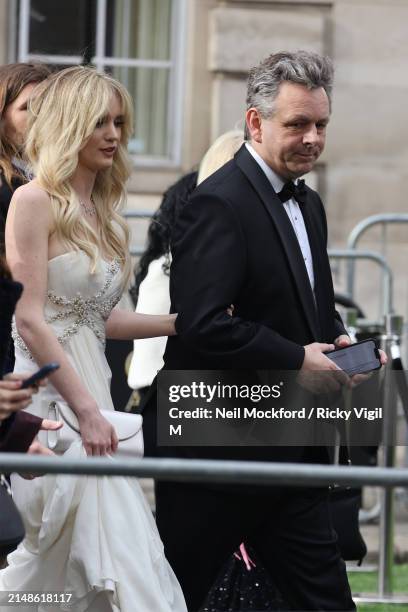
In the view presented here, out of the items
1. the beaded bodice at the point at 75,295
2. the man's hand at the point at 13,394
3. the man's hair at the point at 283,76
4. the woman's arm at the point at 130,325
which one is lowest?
the man's hand at the point at 13,394

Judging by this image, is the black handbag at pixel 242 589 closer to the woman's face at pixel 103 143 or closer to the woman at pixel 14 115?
the woman's face at pixel 103 143

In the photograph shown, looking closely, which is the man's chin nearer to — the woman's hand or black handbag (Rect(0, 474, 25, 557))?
the woman's hand

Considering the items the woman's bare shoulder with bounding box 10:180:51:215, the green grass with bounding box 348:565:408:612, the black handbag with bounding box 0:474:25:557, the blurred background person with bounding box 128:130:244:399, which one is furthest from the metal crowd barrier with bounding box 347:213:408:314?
the black handbag with bounding box 0:474:25:557

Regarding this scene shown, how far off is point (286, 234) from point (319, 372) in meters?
0.43

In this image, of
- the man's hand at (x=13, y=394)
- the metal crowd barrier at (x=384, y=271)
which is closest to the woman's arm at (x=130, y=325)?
the man's hand at (x=13, y=394)

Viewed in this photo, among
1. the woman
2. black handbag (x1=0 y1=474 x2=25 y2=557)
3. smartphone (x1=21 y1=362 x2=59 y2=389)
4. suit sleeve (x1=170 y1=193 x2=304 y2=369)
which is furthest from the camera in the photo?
the woman

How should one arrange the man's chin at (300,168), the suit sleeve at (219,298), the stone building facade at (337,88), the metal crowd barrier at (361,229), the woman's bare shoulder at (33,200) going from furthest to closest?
the stone building facade at (337,88) → the metal crowd barrier at (361,229) → the man's chin at (300,168) → the woman's bare shoulder at (33,200) → the suit sleeve at (219,298)

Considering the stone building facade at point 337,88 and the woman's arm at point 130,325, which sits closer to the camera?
the woman's arm at point 130,325

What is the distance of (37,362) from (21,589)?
733 mm

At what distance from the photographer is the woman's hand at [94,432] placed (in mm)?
4367

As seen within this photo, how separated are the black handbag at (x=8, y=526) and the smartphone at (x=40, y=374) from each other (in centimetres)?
42

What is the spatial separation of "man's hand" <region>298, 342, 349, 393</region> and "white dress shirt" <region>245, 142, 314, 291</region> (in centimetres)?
27

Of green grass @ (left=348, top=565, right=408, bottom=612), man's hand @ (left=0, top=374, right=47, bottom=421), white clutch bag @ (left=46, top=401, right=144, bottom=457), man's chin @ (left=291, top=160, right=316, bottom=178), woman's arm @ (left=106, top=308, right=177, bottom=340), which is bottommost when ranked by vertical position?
green grass @ (left=348, top=565, right=408, bottom=612)

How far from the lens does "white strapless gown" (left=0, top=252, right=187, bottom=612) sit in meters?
4.43
